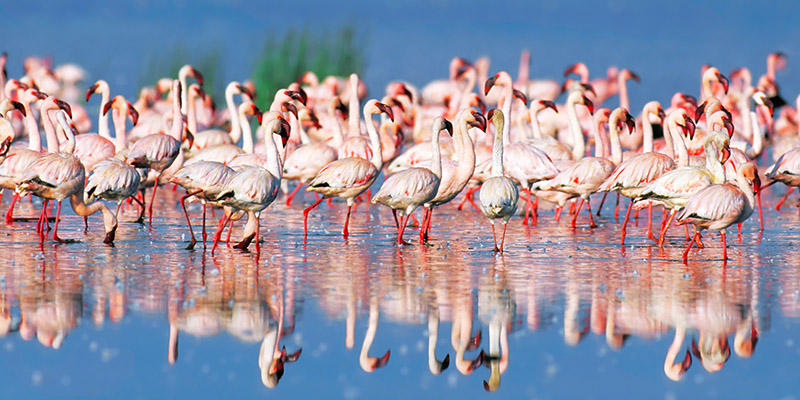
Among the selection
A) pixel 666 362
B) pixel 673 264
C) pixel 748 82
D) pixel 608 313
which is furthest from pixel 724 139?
pixel 748 82

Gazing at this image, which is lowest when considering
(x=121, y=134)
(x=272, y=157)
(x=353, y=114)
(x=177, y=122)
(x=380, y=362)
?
(x=380, y=362)

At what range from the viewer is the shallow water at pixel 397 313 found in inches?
244

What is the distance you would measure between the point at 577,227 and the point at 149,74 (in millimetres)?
15906

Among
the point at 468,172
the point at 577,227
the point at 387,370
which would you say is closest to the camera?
the point at 387,370

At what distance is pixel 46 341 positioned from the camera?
260 inches

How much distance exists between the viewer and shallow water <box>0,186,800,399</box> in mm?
6195

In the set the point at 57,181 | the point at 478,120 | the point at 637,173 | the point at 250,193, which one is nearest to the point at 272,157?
the point at 250,193

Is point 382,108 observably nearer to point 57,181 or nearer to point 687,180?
point 687,180

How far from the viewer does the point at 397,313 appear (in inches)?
291

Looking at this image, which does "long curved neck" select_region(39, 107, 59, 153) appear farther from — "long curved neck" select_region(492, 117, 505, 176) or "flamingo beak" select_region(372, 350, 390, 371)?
"flamingo beak" select_region(372, 350, 390, 371)

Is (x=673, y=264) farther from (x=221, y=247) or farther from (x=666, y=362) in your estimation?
(x=221, y=247)

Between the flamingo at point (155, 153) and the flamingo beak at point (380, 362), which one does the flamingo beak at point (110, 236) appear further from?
the flamingo beak at point (380, 362)

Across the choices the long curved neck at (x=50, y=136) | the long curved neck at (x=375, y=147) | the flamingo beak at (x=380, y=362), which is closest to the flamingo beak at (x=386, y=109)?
the long curved neck at (x=375, y=147)

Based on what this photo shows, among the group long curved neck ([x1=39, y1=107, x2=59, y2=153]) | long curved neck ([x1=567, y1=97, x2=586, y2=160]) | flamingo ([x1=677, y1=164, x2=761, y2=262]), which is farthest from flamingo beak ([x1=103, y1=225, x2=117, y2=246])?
long curved neck ([x1=567, y1=97, x2=586, y2=160])
